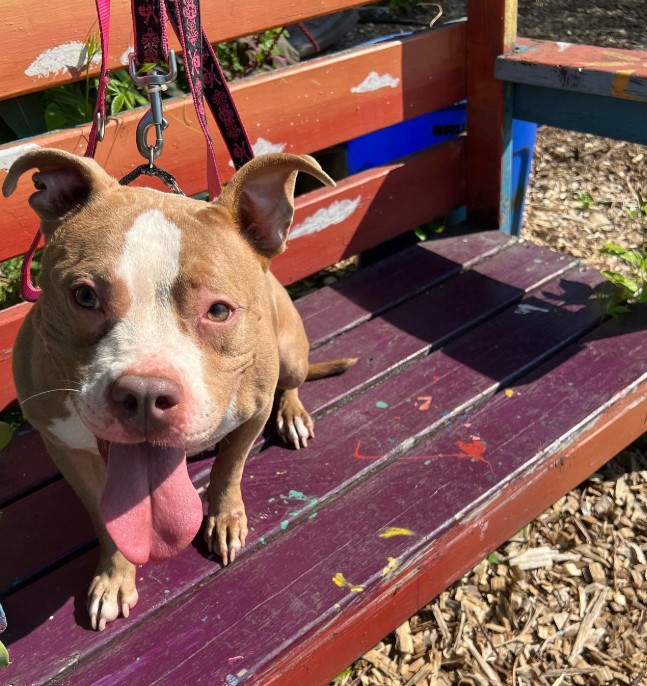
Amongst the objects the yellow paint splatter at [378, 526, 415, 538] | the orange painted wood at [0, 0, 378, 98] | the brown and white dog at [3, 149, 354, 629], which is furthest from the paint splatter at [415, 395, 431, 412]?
the orange painted wood at [0, 0, 378, 98]

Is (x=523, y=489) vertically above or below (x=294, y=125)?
below

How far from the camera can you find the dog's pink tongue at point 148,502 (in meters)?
2.07

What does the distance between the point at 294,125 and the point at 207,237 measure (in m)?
1.72

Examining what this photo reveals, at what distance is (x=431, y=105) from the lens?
416 cm

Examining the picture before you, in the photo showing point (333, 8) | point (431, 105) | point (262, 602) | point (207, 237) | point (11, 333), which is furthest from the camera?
point (431, 105)

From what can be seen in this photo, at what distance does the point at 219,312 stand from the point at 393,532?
1035 mm

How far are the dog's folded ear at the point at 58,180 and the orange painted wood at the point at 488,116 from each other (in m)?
2.47

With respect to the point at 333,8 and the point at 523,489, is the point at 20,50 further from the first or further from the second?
the point at 523,489

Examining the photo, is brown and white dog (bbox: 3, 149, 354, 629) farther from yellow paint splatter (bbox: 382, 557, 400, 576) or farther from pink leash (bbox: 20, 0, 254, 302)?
yellow paint splatter (bbox: 382, 557, 400, 576)

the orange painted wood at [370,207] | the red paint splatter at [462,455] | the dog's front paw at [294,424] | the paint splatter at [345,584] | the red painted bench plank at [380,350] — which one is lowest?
the red paint splatter at [462,455]

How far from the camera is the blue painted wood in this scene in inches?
140

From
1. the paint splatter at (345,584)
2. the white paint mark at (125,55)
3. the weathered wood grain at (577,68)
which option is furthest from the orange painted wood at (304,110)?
the paint splatter at (345,584)

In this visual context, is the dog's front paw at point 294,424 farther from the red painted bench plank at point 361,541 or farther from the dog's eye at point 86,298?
the dog's eye at point 86,298

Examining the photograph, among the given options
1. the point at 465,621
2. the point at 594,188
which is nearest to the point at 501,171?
the point at 594,188
